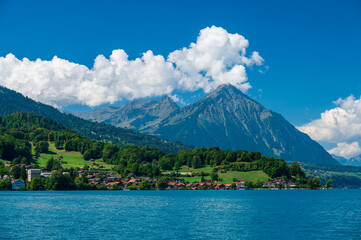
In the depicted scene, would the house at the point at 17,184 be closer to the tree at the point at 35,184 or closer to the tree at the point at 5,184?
the tree at the point at 5,184

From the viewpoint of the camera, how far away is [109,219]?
75625 mm

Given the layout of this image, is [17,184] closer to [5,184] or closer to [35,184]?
[5,184]

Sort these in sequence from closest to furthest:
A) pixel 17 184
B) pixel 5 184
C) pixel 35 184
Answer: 1. pixel 5 184
2. pixel 35 184
3. pixel 17 184

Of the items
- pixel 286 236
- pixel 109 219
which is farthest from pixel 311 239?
pixel 109 219

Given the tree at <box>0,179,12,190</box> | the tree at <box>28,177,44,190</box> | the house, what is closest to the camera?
the tree at <box>0,179,12,190</box>

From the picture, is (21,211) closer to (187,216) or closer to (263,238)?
(187,216)

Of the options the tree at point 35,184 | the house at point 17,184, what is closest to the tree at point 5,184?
the house at point 17,184

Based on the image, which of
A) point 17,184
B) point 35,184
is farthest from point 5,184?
point 35,184

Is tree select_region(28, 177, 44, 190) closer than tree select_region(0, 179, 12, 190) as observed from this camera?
No

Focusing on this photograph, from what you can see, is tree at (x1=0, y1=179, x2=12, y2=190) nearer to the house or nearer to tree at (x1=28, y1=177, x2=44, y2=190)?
the house

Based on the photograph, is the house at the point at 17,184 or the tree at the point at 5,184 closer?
the tree at the point at 5,184

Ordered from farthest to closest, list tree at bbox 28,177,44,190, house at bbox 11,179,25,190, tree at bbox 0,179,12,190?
1. house at bbox 11,179,25,190
2. tree at bbox 28,177,44,190
3. tree at bbox 0,179,12,190

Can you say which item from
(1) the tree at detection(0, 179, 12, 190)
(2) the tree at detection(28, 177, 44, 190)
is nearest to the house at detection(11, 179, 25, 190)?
(1) the tree at detection(0, 179, 12, 190)

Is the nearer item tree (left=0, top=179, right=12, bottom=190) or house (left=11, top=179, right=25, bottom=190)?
tree (left=0, top=179, right=12, bottom=190)
